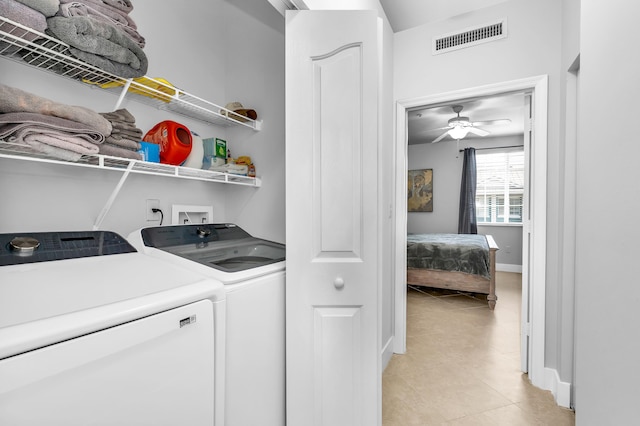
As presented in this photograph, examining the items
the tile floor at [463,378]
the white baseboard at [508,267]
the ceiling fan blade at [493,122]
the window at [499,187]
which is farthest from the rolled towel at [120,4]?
the white baseboard at [508,267]

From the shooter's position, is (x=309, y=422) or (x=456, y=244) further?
(x=456, y=244)

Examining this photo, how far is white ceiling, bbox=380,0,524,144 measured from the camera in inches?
86.6

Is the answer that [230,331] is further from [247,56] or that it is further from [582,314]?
[247,56]

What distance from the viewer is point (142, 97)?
1583 mm

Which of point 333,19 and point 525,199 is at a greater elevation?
point 333,19

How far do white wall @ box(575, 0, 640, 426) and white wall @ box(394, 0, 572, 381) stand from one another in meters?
1.14

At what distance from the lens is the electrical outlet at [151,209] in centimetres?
165

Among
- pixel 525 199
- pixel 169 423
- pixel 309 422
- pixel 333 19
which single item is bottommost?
pixel 309 422

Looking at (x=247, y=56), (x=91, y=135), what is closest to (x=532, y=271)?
(x=247, y=56)

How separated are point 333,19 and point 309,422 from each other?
1794 millimetres

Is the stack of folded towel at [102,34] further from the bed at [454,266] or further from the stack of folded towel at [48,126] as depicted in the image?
the bed at [454,266]

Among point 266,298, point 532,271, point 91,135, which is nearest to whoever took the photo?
point 91,135

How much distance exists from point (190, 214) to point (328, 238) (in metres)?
1.00

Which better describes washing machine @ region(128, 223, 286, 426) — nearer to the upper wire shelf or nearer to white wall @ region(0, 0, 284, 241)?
white wall @ region(0, 0, 284, 241)
